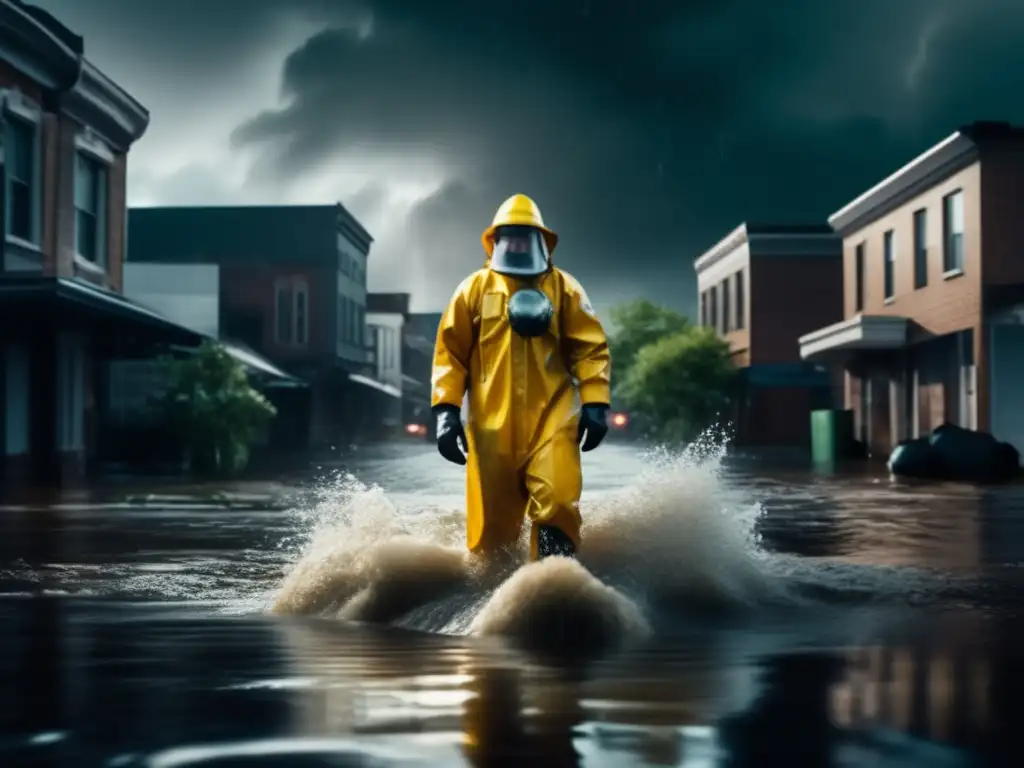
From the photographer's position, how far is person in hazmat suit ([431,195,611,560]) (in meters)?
7.16

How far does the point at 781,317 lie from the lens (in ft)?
170

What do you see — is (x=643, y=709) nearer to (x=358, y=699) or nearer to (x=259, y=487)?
(x=358, y=699)

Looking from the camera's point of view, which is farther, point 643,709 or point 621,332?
point 621,332

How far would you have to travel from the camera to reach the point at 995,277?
29.1 meters

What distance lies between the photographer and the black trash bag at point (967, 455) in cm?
2453

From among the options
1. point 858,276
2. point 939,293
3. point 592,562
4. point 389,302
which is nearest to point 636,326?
point 389,302

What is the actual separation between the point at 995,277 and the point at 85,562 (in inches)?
868

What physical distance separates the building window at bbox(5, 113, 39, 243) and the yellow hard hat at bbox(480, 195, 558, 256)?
61.3ft

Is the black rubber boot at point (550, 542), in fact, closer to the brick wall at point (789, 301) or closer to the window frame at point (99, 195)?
the window frame at point (99, 195)

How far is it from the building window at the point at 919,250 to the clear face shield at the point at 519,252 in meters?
27.6

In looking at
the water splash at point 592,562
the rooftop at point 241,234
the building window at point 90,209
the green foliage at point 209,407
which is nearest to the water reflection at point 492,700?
the water splash at point 592,562

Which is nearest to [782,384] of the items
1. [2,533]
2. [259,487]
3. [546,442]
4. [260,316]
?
[260,316]

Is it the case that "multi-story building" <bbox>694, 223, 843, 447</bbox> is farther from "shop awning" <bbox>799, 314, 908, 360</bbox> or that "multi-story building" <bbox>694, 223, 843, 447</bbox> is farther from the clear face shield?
the clear face shield

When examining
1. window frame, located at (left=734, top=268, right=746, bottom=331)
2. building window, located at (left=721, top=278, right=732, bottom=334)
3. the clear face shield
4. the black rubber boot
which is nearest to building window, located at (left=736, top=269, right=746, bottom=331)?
window frame, located at (left=734, top=268, right=746, bottom=331)
